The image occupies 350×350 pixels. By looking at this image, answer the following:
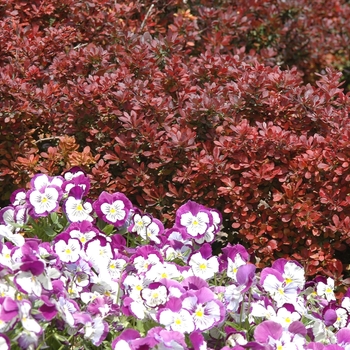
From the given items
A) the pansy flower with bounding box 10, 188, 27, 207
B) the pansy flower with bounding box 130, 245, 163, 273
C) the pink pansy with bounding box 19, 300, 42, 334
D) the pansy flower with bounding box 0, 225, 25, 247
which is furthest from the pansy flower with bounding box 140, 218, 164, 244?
the pink pansy with bounding box 19, 300, 42, 334

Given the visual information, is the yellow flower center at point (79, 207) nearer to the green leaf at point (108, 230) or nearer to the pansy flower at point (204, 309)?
the green leaf at point (108, 230)

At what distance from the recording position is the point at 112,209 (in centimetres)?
303

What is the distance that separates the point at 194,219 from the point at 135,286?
53 cm

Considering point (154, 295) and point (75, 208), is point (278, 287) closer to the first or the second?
point (154, 295)

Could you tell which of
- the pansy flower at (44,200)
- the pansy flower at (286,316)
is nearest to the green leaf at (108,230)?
the pansy flower at (44,200)

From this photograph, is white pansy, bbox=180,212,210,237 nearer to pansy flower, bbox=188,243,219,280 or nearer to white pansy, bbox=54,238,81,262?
pansy flower, bbox=188,243,219,280

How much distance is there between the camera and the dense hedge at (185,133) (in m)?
3.18

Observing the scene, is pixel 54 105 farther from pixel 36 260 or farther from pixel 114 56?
pixel 36 260

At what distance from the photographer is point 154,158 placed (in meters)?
3.32

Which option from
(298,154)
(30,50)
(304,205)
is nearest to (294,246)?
(304,205)

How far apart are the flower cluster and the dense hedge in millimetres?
234

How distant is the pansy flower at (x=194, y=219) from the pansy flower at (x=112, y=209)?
0.74 ft

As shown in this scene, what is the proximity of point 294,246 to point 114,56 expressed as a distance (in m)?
1.49

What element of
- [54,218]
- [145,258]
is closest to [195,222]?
[145,258]
